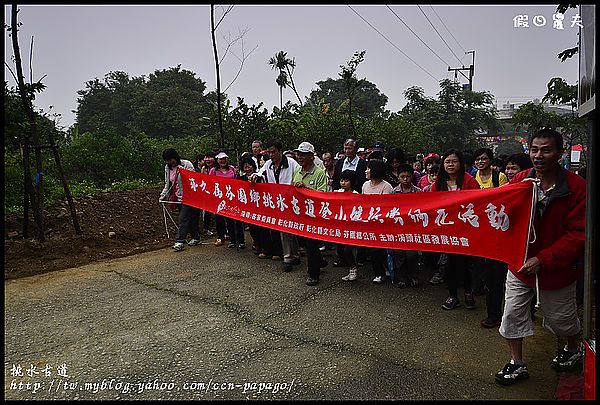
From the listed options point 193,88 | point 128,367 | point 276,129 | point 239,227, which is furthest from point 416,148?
point 193,88

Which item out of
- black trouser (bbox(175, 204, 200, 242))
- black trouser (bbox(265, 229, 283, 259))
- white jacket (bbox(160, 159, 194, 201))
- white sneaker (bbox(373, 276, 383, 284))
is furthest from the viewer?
white jacket (bbox(160, 159, 194, 201))

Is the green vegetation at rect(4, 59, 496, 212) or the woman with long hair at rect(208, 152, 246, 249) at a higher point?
the green vegetation at rect(4, 59, 496, 212)

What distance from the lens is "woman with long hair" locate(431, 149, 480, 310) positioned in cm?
457

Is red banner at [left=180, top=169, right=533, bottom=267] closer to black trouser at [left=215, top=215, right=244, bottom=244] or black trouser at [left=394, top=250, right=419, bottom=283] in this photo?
black trouser at [left=215, top=215, right=244, bottom=244]

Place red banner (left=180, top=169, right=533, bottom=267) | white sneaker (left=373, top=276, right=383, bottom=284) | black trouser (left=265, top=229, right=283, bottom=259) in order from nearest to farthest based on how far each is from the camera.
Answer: red banner (left=180, top=169, right=533, bottom=267) < white sneaker (left=373, top=276, right=383, bottom=284) < black trouser (left=265, top=229, right=283, bottom=259)

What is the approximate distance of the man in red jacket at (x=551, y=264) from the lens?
2.97 meters

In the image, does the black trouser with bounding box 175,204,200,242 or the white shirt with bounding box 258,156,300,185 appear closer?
the white shirt with bounding box 258,156,300,185

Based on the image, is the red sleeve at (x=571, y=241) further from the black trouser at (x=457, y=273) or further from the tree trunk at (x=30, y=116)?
the tree trunk at (x=30, y=116)

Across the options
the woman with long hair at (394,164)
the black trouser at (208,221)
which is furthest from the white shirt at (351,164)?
the black trouser at (208,221)

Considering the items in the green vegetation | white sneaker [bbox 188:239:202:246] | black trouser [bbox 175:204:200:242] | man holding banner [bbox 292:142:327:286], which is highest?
the green vegetation

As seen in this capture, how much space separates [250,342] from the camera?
3996 millimetres

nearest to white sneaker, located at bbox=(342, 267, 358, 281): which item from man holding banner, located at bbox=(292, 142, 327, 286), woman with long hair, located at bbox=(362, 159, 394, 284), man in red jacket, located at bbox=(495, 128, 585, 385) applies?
woman with long hair, located at bbox=(362, 159, 394, 284)

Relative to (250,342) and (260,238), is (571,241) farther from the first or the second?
(260,238)

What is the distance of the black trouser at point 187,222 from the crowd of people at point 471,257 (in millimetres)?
18
